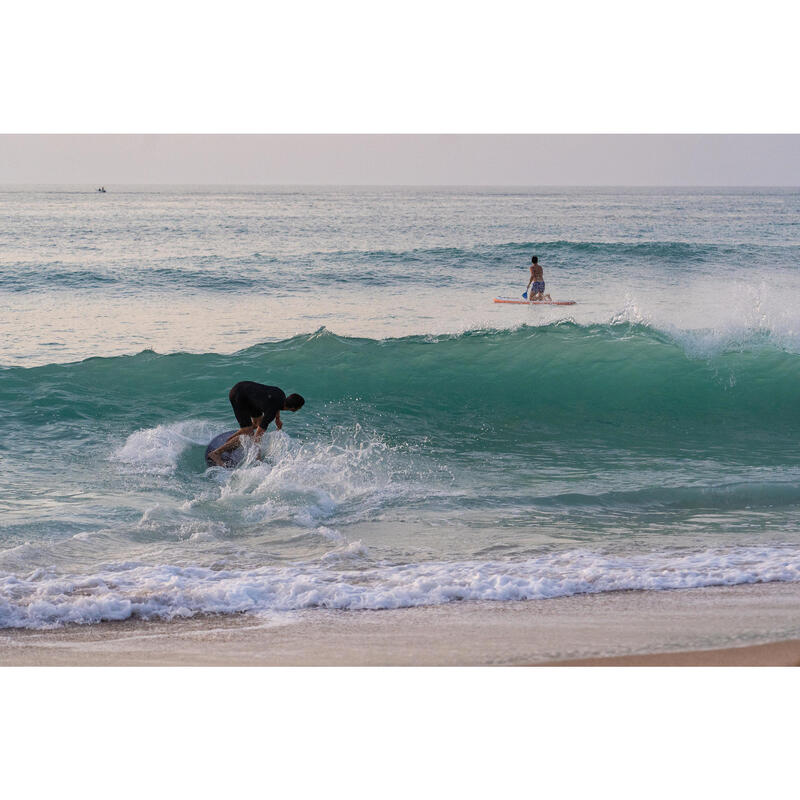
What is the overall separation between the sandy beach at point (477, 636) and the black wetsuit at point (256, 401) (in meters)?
2.27

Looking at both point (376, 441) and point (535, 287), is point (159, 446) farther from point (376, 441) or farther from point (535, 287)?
point (535, 287)

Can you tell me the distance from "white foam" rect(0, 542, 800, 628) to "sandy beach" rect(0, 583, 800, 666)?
9cm

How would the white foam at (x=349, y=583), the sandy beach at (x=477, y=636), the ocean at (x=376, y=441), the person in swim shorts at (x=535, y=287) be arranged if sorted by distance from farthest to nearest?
the person in swim shorts at (x=535, y=287), the ocean at (x=376, y=441), the white foam at (x=349, y=583), the sandy beach at (x=477, y=636)

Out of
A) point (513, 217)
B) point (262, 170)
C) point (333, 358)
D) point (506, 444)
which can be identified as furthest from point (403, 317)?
point (513, 217)

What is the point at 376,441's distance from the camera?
6949mm

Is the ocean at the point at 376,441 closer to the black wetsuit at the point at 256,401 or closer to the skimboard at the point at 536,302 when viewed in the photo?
the skimboard at the point at 536,302

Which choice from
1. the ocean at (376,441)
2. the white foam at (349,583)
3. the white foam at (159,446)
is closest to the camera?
the white foam at (349,583)

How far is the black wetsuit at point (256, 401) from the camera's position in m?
5.62

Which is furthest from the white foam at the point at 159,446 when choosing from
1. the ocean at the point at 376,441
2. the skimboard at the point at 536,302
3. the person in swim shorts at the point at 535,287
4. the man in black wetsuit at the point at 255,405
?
the skimboard at the point at 536,302

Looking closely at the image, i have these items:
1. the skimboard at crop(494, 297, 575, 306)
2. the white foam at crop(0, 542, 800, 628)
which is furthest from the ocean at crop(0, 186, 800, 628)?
the skimboard at crop(494, 297, 575, 306)

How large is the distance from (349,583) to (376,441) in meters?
3.14

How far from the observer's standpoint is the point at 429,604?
3.63 meters

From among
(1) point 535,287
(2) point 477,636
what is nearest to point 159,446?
(2) point 477,636

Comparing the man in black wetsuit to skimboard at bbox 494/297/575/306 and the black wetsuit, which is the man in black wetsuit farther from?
skimboard at bbox 494/297/575/306
